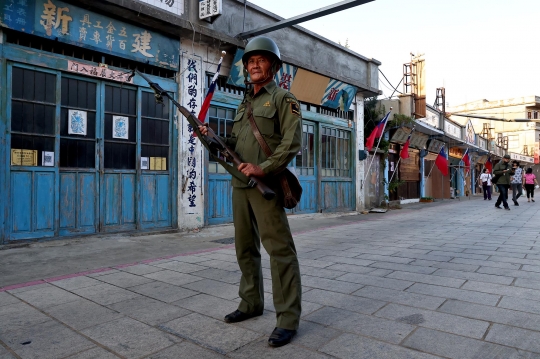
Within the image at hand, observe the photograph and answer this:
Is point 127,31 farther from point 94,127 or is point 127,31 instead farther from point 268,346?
point 268,346

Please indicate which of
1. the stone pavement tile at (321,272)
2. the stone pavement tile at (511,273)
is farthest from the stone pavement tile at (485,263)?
the stone pavement tile at (321,272)

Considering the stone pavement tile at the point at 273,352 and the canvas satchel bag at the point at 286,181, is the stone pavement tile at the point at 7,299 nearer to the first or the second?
the stone pavement tile at the point at 273,352

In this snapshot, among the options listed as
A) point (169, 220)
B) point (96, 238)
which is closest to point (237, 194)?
point (96, 238)

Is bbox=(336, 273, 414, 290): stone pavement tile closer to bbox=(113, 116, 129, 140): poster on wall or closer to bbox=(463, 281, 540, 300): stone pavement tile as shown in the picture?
bbox=(463, 281, 540, 300): stone pavement tile

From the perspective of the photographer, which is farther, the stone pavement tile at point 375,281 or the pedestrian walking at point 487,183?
the pedestrian walking at point 487,183

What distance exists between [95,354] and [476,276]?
3.74 m

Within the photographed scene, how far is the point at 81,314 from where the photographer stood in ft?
9.98

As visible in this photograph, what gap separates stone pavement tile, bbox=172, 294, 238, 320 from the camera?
3.06m

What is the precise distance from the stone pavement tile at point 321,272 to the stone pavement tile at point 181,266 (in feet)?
3.99

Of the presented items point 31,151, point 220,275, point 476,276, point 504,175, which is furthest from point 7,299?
point 504,175

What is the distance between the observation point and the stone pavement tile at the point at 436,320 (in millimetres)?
2648

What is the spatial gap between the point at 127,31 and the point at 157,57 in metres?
0.69

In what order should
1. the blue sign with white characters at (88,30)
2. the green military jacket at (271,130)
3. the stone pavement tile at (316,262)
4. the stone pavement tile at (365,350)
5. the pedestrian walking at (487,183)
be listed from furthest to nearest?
the pedestrian walking at (487,183) → the blue sign with white characters at (88,30) → the stone pavement tile at (316,262) → the green military jacket at (271,130) → the stone pavement tile at (365,350)

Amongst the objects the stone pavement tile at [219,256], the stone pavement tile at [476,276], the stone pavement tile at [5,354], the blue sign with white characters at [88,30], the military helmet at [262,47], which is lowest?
the stone pavement tile at [5,354]
